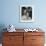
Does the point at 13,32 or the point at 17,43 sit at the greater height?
the point at 13,32

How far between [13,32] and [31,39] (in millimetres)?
548

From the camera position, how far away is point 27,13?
13.2 feet

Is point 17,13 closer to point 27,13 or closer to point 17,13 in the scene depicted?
point 17,13

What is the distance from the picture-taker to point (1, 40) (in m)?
3.83

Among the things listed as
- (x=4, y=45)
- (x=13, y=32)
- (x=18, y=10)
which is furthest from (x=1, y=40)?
(x=18, y=10)

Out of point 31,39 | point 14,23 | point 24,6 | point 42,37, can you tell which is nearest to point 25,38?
point 31,39

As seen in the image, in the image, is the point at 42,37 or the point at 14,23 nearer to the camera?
the point at 42,37

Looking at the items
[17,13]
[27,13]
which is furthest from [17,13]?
[27,13]

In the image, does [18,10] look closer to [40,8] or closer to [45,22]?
[40,8]

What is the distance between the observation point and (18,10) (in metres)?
4.00

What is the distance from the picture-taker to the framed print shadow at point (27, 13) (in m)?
3.99

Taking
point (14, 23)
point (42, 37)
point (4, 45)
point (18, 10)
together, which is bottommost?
point (4, 45)

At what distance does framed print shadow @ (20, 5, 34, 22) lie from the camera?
3994mm

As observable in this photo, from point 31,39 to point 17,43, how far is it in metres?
0.41
